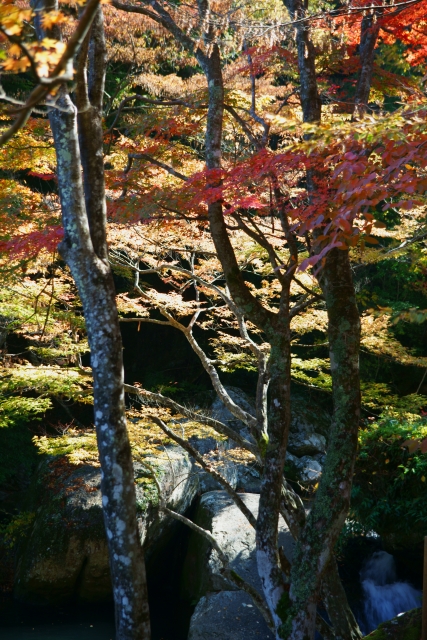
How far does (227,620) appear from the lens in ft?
25.1

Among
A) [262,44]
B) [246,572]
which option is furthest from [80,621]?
[262,44]

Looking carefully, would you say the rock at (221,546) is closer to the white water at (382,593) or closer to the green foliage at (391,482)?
the white water at (382,593)

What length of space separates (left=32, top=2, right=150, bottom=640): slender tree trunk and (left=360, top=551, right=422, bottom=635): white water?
536 centimetres

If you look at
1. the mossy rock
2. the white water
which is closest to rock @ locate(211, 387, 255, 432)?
the white water

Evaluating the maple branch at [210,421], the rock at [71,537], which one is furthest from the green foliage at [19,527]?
the maple branch at [210,421]

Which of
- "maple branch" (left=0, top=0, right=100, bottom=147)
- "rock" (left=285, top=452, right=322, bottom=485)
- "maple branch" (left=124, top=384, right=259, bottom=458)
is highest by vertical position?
"rock" (left=285, top=452, right=322, bottom=485)

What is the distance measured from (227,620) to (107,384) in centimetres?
521

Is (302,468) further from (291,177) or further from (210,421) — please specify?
(291,177)

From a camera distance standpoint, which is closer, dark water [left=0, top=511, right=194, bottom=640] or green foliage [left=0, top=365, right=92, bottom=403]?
green foliage [left=0, top=365, right=92, bottom=403]

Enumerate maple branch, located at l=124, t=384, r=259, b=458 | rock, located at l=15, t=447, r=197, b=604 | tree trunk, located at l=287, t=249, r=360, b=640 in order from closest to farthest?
tree trunk, located at l=287, t=249, r=360, b=640 → maple branch, located at l=124, t=384, r=259, b=458 → rock, located at l=15, t=447, r=197, b=604

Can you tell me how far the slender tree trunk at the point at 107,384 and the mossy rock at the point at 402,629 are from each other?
5.22 feet

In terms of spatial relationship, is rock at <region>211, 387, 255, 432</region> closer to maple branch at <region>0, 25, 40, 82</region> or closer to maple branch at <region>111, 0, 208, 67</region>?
maple branch at <region>111, 0, 208, 67</region>

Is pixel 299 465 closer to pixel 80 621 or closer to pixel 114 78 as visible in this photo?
pixel 80 621

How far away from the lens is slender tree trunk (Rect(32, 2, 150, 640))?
12.8ft
